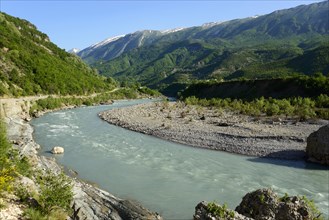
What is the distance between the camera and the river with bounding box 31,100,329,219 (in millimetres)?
19469

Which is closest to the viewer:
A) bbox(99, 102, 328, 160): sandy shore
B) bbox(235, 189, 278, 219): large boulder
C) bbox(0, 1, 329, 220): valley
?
bbox(235, 189, 278, 219): large boulder

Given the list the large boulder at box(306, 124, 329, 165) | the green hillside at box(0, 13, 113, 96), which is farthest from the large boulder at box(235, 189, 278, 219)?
the green hillside at box(0, 13, 113, 96)

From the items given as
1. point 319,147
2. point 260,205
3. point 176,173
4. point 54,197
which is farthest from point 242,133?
point 54,197

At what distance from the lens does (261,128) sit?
39.2 m

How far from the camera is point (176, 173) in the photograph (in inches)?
973

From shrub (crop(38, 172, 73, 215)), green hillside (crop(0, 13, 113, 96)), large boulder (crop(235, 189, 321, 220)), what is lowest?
large boulder (crop(235, 189, 321, 220))

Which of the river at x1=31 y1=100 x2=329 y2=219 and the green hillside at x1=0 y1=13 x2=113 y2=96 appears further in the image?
the green hillside at x1=0 y1=13 x2=113 y2=96

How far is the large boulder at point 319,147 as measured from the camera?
26797 millimetres

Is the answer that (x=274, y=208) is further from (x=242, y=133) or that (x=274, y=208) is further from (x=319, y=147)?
(x=242, y=133)

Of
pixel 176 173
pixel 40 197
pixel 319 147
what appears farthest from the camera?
pixel 319 147

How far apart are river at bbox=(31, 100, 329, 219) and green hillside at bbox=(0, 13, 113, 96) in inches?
1587

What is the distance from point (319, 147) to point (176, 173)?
1237 centimetres

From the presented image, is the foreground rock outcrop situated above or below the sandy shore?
above

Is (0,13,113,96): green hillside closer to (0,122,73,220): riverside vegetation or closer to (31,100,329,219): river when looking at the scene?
(31,100,329,219): river
